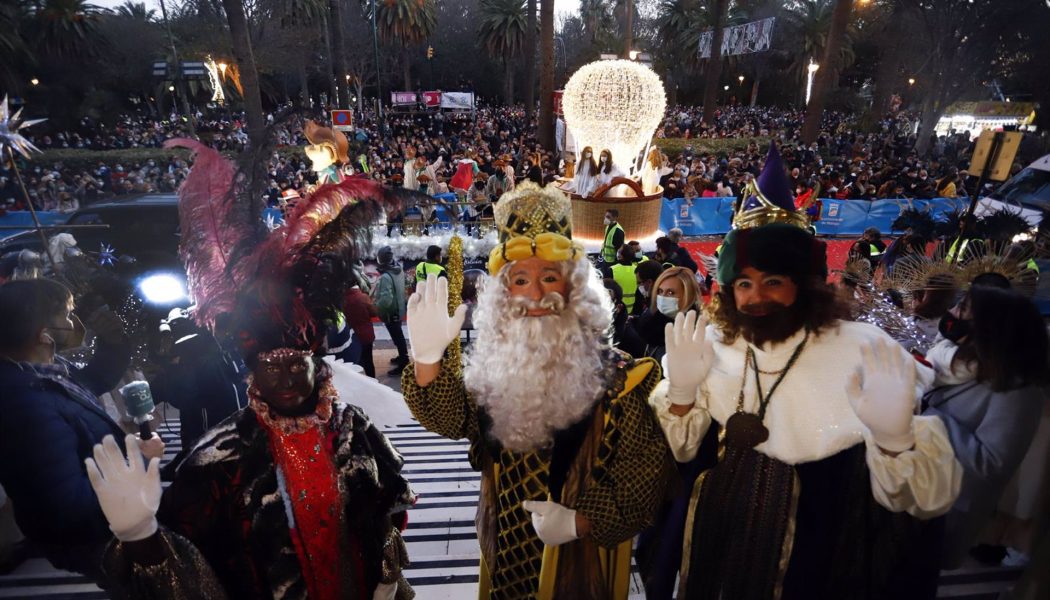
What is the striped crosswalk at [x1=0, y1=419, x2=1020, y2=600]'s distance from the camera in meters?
2.68

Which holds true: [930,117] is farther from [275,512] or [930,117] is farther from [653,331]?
[275,512]

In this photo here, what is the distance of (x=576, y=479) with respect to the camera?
2314mm

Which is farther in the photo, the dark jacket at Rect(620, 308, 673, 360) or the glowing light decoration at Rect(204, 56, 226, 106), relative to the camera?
the glowing light decoration at Rect(204, 56, 226, 106)

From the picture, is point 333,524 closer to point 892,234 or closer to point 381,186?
point 381,186

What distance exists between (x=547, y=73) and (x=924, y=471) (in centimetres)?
1863

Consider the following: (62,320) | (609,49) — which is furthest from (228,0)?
(609,49)

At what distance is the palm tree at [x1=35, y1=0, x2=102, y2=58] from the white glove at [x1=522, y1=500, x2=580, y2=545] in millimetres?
5655

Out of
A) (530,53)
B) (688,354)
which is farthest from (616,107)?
(530,53)

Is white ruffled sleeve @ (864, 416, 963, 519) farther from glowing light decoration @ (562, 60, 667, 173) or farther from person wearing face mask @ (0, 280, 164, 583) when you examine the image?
glowing light decoration @ (562, 60, 667, 173)

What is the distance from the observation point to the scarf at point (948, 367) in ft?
8.32

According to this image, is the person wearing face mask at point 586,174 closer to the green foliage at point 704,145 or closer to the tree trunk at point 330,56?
the green foliage at point 704,145

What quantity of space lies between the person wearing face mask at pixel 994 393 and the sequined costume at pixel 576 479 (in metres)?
1.31

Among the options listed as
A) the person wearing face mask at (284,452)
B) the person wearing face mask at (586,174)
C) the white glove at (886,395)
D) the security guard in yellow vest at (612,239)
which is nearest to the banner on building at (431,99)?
the person wearing face mask at (586,174)

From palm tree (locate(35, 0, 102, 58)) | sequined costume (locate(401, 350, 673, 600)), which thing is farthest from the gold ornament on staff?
palm tree (locate(35, 0, 102, 58))
